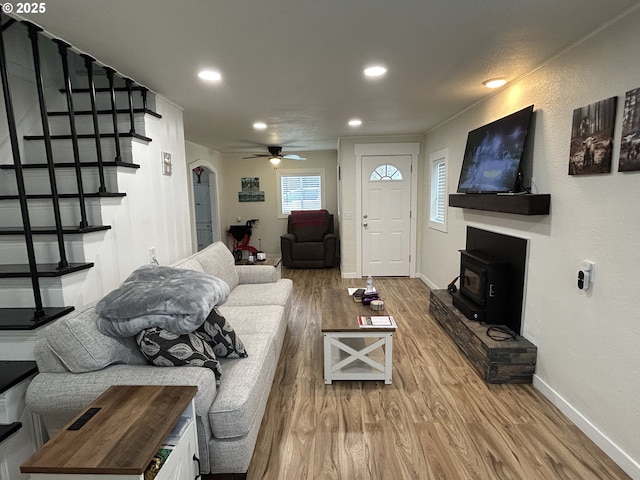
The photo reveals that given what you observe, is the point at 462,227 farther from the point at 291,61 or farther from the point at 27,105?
the point at 27,105

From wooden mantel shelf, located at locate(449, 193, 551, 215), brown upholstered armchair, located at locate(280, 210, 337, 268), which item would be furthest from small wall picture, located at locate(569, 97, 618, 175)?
brown upholstered armchair, located at locate(280, 210, 337, 268)

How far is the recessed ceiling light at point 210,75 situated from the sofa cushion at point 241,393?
190 cm

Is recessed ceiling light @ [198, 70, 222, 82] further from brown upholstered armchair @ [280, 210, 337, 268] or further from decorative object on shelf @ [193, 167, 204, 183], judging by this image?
decorative object on shelf @ [193, 167, 204, 183]

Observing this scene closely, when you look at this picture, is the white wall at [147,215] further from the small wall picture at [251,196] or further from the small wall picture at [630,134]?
the small wall picture at [251,196]

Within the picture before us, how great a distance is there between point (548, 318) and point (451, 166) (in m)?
2.31

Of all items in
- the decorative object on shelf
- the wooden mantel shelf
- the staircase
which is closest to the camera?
the staircase

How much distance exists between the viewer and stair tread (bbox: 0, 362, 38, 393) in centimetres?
147

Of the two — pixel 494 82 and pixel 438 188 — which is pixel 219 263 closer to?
pixel 494 82

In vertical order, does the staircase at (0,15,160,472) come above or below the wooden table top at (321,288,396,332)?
above

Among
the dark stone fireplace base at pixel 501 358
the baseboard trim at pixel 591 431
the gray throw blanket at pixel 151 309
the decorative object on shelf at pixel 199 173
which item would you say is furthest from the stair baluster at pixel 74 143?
the decorative object on shelf at pixel 199 173

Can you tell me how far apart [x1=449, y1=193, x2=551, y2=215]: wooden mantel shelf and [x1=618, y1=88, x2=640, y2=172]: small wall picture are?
57 cm

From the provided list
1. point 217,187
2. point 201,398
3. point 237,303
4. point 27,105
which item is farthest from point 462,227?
point 217,187

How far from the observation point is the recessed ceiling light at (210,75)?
236cm

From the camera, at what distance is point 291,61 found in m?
2.19
